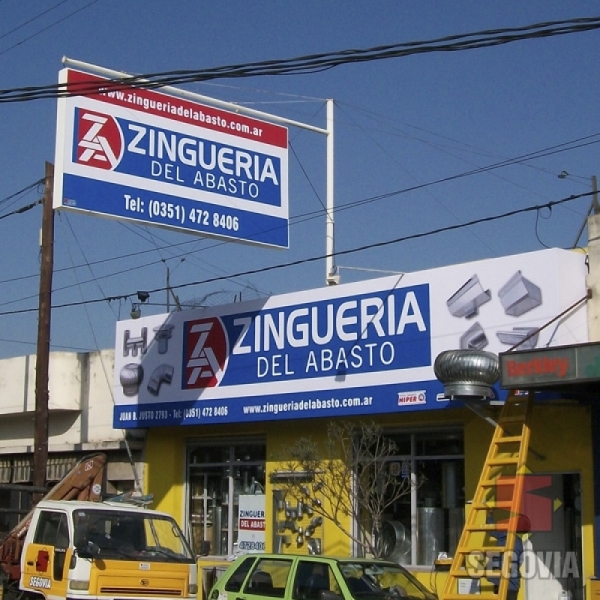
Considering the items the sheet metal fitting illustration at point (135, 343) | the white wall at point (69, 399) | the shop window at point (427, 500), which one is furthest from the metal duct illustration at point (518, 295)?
the white wall at point (69, 399)

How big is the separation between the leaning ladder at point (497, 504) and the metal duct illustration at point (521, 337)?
81cm

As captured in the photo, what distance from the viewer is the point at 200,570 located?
62.7 ft

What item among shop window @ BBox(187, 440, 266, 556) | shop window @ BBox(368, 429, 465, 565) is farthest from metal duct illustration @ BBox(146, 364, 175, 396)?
shop window @ BBox(368, 429, 465, 565)

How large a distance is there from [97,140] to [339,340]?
17.0 feet

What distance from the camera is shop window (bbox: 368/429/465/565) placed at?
695 inches

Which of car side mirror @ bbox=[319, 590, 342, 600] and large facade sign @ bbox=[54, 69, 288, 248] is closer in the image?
car side mirror @ bbox=[319, 590, 342, 600]

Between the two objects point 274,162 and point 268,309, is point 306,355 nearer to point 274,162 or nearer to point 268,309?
point 268,309

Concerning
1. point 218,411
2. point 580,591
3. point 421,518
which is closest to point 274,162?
point 218,411

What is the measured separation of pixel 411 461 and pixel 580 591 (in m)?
3.64

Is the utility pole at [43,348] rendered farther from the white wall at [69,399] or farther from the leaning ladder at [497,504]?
the leaning ladder at [497,504]

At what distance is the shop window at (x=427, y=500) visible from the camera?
695 inches

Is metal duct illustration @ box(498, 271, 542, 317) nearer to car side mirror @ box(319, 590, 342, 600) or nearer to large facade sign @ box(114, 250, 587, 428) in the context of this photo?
large facade sign @ box(114, 250, 587, 428)

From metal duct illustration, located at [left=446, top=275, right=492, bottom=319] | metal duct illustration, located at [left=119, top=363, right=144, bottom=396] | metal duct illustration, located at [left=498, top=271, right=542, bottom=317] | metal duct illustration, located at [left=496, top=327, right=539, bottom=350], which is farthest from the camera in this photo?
metal duct illustration, located at [left=119, top=363, right=144, bottom=396]

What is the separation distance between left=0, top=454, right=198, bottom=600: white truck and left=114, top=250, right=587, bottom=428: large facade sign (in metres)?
3.88
